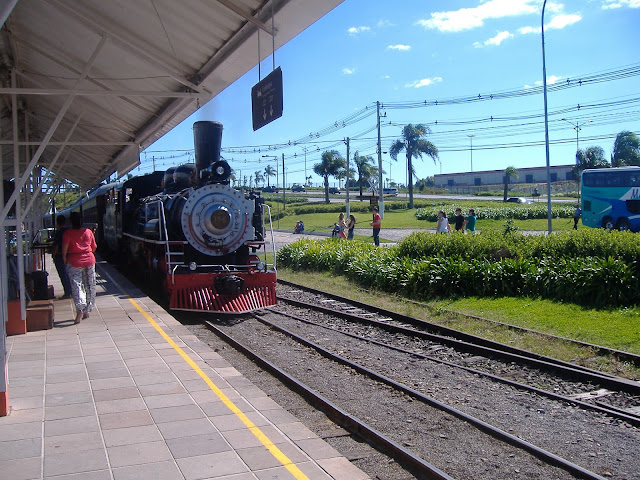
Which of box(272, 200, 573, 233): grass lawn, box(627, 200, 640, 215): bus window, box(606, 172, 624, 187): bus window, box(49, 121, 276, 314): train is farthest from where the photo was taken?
box(272, 200, 573, 233): grass lawn

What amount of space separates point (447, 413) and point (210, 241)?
662 cm

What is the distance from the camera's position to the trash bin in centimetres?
992

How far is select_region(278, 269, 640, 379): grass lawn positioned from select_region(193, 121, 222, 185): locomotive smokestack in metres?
4.72

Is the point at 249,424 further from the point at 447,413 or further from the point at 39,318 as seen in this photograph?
the point at 39,318

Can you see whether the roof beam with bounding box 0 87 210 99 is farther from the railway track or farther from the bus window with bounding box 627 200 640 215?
the bus window with bounding box 627 200 640 215

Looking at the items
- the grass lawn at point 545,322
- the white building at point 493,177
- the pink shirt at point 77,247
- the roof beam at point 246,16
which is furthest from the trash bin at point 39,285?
the white building at point 493,177

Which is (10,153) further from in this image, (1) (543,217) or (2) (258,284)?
(1) (543,217)

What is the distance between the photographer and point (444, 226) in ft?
60.3

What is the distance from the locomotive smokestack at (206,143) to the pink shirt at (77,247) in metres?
3.10

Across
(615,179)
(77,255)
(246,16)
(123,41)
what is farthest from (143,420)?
(615,179)

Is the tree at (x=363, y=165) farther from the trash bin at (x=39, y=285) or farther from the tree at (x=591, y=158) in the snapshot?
the trash bin at (x=39, y=285)

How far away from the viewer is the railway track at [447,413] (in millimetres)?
4508

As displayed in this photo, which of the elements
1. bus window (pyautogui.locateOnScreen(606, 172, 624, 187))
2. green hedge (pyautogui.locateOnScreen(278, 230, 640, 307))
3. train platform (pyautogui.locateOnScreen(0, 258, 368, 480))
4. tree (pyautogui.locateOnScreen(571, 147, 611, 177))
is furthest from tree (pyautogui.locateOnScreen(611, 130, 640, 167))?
train platform (pyautogui.locateOnScreen(0, 258, 368, 480))

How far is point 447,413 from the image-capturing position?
18.6 feet
